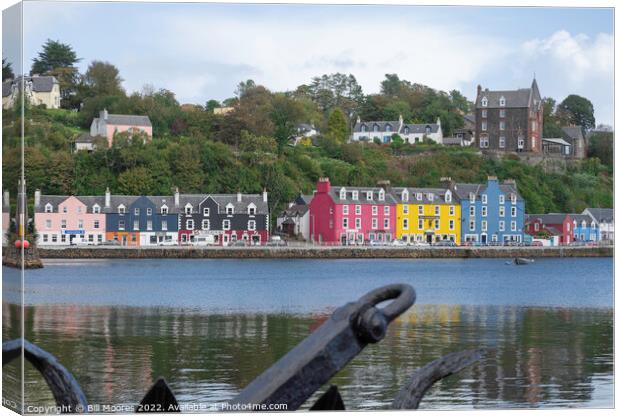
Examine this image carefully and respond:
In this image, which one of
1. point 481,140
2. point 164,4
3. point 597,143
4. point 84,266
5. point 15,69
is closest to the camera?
point 15,69

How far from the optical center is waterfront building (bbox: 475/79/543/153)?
42.1 ft

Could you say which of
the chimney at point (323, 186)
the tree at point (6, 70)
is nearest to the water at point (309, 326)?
the tree at point (6, 70)

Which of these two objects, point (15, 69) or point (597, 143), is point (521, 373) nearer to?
point (597, 143)

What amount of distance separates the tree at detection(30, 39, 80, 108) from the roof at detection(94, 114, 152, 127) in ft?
9.00

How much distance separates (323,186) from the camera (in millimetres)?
23062

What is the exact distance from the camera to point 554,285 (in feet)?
68.6

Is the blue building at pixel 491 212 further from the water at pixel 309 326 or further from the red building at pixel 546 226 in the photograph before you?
the water at pixel 309 326

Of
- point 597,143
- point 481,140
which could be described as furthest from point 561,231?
point 597,143

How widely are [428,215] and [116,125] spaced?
28.2ft

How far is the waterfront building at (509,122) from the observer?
42.1 feet

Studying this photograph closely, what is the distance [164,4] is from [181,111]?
6389 mm

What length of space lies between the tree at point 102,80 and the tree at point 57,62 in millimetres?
165

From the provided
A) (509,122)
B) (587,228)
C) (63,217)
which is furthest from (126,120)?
(587,228)

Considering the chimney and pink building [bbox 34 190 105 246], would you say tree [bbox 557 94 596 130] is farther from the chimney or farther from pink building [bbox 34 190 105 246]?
the chimney
